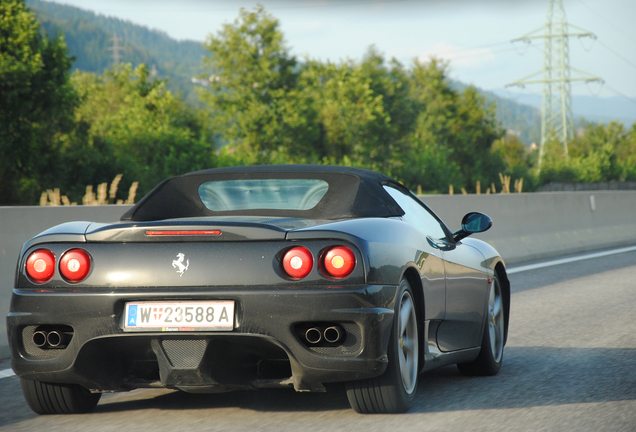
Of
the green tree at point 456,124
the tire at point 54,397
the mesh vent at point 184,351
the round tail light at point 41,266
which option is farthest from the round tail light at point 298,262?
the green tree at point 456,124

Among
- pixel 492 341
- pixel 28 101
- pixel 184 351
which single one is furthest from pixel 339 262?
pixel 28 101

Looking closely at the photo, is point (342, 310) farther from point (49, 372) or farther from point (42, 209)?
point (42, 209)

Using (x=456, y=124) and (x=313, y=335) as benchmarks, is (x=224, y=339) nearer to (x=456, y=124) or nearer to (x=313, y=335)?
(x=313, y=335)

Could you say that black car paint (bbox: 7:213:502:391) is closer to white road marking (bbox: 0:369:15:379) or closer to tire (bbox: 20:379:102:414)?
tire (bbox: 20:379:102:414)

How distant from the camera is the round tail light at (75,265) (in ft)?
13.4

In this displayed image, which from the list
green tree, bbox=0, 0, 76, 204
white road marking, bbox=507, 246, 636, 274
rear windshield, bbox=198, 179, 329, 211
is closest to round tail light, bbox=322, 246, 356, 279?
rear windshield, bbox=198, 179, 329, 211

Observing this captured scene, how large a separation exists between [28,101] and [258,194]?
36111mm

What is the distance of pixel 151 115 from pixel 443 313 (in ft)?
219

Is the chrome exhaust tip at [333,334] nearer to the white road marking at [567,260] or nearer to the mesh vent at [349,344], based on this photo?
the mesh vent at [349,344]

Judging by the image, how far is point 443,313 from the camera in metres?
5.00

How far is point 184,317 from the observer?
12.9ft

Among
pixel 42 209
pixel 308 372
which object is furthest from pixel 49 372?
pixel 42 209

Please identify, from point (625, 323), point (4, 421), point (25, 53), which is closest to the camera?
point (4, 421)

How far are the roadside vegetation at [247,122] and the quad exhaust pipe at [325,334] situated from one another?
36.7 metres
